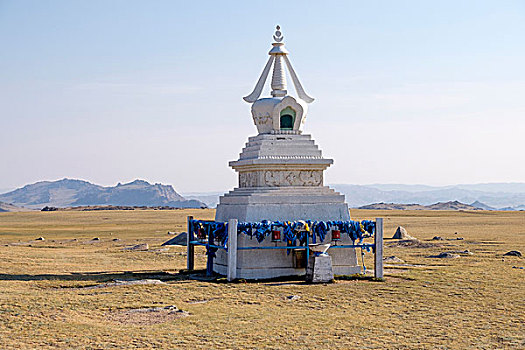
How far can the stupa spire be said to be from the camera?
27.0 m

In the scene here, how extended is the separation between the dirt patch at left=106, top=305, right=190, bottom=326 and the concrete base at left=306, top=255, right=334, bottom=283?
20.1 ft

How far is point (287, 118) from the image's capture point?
26500 mm

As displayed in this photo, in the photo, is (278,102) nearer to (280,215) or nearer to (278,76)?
(278,76)

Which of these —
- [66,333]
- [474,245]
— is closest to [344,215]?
[66,333]

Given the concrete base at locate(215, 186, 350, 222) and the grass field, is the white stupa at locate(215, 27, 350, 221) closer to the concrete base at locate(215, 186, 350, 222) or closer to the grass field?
the concrete base at locate(215, 186, 350, 222)

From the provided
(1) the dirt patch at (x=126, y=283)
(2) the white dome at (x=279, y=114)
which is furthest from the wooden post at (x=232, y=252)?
(2) the white dome at (x=279, y=114)

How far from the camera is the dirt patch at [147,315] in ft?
52.7

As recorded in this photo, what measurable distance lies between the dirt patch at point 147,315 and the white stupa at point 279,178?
6369mm

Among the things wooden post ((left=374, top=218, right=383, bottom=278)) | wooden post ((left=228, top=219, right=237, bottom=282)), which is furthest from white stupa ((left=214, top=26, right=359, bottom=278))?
wooden post ((left=374, top=218, right=383, bottom=278))

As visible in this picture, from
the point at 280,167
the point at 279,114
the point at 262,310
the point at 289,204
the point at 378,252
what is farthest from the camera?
the point at 279,114

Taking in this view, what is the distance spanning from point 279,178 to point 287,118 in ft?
Answer: 9.14

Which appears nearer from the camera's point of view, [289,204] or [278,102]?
[289,204]

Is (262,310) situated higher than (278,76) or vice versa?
(278,76)

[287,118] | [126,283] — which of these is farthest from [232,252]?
[287,118]
